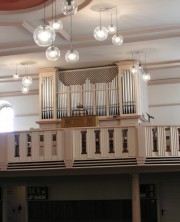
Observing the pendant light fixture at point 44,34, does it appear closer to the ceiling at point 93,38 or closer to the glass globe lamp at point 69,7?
the glass globe lamp at point 69,7

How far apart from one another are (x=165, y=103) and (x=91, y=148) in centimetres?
837

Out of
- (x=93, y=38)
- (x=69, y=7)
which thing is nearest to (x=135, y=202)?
(x=93, y=38)

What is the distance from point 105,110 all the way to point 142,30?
415cm

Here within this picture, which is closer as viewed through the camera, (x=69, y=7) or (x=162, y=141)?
(x=69, y=7)

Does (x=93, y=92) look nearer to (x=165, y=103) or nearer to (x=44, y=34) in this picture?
(x=165, y=103)

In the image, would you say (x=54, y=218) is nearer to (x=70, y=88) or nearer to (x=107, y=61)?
(x=70, y=88)

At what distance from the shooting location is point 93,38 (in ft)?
47.1

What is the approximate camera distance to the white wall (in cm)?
2017

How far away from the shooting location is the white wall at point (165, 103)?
20172 millimetres

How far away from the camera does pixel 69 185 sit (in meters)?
16.2

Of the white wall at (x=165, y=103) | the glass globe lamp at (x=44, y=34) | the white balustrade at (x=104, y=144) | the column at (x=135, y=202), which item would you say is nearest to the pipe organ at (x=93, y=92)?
the white wall at (x=165, y=103)

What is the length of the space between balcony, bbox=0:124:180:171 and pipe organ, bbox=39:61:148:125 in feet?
12.7

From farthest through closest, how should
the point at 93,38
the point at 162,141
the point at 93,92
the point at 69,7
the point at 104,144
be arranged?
the point at 93,92, the point at 93,38, the point at 104,144, the point at 162,141, the point at 69,7

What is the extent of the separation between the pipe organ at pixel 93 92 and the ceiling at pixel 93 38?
40cm
